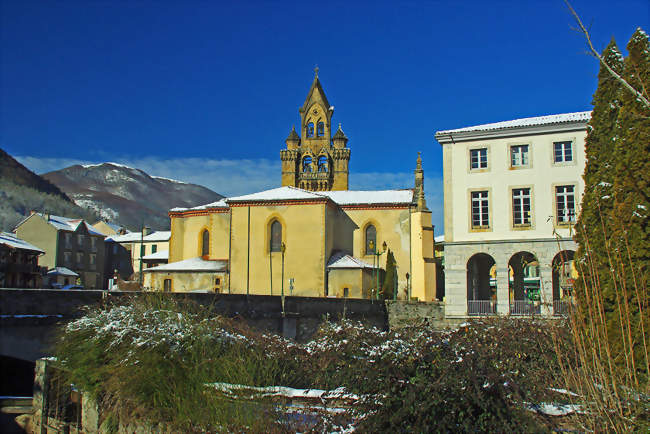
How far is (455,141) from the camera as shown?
30.2 m

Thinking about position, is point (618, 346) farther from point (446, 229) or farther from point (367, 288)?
point (367, 288)

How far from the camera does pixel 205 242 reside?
46.7 metres

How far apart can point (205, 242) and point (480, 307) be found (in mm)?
25274

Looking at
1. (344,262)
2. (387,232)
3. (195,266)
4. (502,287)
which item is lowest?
(502,287)

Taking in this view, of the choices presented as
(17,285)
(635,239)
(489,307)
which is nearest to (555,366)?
(635,239)

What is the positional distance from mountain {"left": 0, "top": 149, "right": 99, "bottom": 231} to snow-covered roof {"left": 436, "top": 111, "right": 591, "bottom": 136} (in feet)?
385

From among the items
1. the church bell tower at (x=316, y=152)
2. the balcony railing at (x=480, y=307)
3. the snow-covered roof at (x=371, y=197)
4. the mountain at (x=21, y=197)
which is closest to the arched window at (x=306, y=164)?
the church bell tower at (x=316, y=152)

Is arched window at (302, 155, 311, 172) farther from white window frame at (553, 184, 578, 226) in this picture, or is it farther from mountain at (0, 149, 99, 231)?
mountain at (0, 149, 99, 231)

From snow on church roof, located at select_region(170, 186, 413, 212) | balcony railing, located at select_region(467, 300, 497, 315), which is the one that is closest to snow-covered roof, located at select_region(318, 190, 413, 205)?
snow on church roof, located at select_region(170, 186, 413, 212)

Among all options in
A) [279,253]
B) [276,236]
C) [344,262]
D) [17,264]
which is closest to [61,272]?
[17,264]

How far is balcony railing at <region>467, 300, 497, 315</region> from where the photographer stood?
2944cm

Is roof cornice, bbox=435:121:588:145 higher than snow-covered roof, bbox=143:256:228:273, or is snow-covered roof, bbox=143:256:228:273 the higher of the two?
roof cornice, bbox=435:121:588:145

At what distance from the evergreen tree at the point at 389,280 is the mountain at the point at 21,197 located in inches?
4186

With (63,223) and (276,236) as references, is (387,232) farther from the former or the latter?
(63,223)
